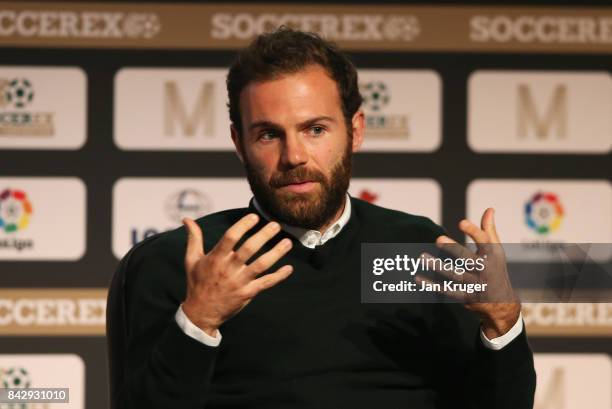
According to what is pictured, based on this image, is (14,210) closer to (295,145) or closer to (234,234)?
(295,145)

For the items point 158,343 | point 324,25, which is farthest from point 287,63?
point 324,25

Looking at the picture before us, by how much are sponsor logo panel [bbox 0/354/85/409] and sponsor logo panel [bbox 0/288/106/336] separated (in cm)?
7

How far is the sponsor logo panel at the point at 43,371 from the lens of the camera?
2.59 meters

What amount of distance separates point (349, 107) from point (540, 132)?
4.71 feet

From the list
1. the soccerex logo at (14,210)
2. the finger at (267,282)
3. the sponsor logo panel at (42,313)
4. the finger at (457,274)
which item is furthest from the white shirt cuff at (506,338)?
the soccerex logo at (14,210)

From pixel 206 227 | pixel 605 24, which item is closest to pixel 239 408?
pixel 206 227

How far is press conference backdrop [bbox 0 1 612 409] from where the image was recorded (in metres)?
2.60

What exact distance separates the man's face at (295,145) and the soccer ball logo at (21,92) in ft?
4.87

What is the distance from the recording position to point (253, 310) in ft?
4.13

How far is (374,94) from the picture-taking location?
2.64 metres

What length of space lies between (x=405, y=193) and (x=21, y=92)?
118 centimetres

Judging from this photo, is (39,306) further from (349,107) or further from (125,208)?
(349,107)

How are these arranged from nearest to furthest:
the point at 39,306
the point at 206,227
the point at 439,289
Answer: the point at 439,289, the point at 206,227, the point at 39,306

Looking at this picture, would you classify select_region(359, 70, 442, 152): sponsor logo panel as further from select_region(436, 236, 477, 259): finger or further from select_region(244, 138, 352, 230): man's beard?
select_region(436, 236, 477, 259): finger
